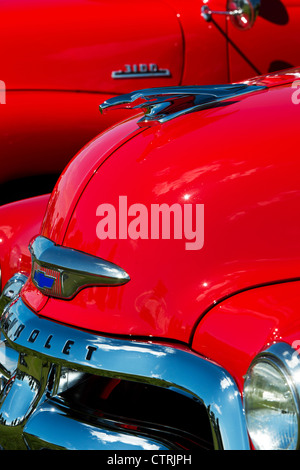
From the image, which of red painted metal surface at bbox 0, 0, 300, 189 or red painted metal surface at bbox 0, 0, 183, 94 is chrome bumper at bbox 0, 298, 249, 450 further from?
red painted metal surface at bbox 0, 0, 183, 94

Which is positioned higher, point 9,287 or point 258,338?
point 9,287

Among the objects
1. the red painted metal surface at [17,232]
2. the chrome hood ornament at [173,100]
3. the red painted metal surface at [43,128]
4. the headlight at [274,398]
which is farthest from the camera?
the red painted metal surface at [43,128]

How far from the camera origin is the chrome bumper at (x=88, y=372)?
1386 mm

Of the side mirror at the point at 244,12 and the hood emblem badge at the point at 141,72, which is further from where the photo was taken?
the hood emblem badge at the point at 141,72

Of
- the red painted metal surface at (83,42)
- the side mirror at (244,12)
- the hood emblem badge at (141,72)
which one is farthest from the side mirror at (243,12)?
the hood emblem badge at (141,72)

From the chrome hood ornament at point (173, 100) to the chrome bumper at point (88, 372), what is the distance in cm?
61

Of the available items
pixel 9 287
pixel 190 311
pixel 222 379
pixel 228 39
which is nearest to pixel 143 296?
pixel 190 311

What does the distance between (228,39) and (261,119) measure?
5.61ft

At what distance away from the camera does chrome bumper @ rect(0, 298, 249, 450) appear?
54.6 inches

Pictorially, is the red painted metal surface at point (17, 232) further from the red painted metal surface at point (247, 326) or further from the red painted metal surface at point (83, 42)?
the red painted metal surface at point (247, 326)

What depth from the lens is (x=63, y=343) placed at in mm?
1590

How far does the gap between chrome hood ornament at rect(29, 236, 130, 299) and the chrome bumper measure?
85mm

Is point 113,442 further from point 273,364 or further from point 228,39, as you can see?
point 228,39

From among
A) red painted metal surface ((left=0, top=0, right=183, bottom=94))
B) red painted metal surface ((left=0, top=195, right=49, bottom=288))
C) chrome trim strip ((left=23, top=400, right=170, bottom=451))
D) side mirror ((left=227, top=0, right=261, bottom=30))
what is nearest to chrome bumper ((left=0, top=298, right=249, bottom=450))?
chrome trim strip ((left=23, top=400, right=170, bottom=451))
